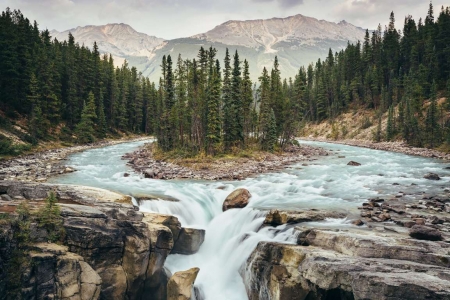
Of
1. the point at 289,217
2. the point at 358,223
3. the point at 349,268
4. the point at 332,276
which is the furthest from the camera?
the point at 289,217

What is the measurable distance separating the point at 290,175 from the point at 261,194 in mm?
9785

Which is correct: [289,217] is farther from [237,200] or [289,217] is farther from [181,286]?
[181,286]

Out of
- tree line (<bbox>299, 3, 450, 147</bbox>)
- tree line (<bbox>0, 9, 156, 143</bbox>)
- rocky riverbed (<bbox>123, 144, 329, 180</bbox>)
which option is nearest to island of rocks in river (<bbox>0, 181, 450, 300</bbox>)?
rocky riverbed (<bbox>123, 144, 329, 180</bbox>)

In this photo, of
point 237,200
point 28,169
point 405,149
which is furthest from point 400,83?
point 28,169

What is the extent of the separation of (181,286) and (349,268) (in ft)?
24.6

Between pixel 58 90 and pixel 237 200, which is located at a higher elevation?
pixel 58 90

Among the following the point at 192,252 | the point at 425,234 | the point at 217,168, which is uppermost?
the point at 425,234

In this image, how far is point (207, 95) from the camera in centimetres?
4481

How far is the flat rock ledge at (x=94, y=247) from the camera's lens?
10.0 meters

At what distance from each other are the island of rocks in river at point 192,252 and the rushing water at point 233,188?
98 centimetres

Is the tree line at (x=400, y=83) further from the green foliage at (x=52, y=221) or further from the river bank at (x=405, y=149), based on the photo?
the green foliage at (x=52, y=221)

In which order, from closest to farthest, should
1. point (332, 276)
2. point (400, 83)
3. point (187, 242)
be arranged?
point (332, 276) < point (187, 242) < point (400, 83)

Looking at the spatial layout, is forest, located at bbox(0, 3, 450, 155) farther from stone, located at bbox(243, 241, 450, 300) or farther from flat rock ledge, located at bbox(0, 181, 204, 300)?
Answer: stone, located at bbox(243, 241, 450, 300)

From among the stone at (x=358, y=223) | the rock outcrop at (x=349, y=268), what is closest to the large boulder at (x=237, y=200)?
the rock outcrop at (x=349, y=268)
